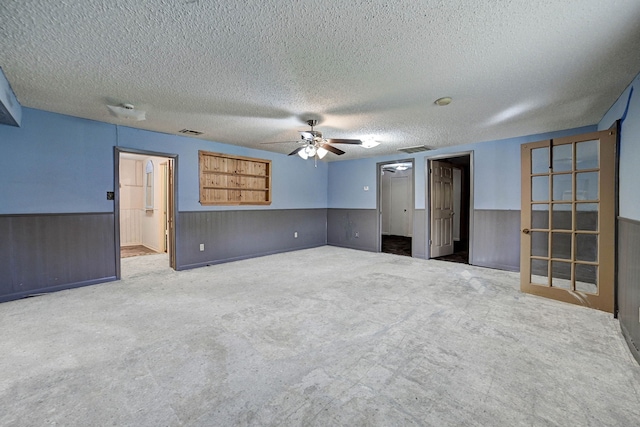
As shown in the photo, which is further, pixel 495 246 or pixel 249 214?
pixel 249 214

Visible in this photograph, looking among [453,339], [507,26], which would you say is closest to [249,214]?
[453,339]

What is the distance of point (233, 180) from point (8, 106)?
3.28 metres

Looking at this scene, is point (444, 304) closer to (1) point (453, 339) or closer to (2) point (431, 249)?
(1) point (453, 339)

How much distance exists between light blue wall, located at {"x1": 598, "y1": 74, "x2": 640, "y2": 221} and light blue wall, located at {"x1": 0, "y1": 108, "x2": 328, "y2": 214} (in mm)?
5693

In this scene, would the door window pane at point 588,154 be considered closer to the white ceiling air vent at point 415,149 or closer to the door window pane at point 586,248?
the door window pane at point 586,248

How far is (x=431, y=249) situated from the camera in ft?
19.4

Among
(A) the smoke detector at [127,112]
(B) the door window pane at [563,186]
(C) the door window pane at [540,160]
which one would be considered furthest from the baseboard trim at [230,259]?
(B) the door window pane at [563,186]

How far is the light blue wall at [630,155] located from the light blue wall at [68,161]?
5693 millimetres

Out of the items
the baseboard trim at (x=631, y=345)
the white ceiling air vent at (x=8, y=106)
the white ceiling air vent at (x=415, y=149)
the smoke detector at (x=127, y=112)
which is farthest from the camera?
the white ceiling air vent at (x=415, y=149)

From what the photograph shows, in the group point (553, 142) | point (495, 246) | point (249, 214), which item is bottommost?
point (495, 246)

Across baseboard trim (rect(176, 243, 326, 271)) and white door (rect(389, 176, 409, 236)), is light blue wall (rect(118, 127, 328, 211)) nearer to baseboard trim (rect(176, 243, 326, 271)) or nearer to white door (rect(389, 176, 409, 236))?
baseboard trim (rect(176, 243, 326, 271))

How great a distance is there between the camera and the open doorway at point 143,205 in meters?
6.57

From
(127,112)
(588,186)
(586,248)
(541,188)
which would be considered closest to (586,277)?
(586,248)

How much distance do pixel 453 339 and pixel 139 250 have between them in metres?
7.22
